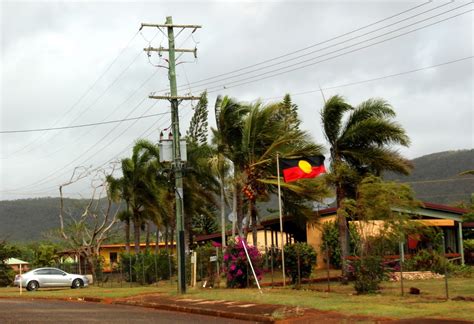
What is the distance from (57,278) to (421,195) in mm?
56685

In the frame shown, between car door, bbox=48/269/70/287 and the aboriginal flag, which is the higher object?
the aboriginal flag

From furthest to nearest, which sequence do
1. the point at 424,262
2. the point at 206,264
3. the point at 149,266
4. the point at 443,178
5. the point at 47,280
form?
the point at 443,178
the point at 47,280
the point at 149,266
the point at 424,262
the point at 206,264

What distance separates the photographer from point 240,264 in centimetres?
2619

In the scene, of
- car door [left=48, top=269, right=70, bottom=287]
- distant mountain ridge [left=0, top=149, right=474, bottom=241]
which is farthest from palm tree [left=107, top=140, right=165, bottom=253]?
distant mountain ridge [left=0, top=149, right=474, bottom=241]

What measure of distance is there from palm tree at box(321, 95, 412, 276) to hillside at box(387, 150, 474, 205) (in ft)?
176

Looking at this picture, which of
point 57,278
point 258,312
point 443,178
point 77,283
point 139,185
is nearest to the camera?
point 258,312

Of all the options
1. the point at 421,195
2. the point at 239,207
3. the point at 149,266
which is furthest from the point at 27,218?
the point at 239,207

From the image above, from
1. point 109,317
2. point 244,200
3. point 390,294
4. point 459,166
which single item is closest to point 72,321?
point 109,317

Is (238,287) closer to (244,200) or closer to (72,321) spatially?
(244,200)

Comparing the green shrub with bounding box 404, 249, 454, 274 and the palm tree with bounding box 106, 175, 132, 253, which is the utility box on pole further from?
the palm tree with bounding box 106, 175, 132, 253

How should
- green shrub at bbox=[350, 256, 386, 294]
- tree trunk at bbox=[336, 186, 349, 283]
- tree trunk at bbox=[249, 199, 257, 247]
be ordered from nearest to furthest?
green shrub at bbox=[350, 256, 386, 294] < tree trunk at bbox=[336, 186, 349, 283] < tree trunk at bbox=[249, 199, 257, 247]

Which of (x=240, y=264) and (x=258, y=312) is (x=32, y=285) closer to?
(x=240, y=264)

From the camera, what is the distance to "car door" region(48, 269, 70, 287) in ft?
129

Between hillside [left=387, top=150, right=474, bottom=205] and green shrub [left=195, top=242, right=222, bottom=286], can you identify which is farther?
hillside [left=387, top=150, right=474, bottom=205]
